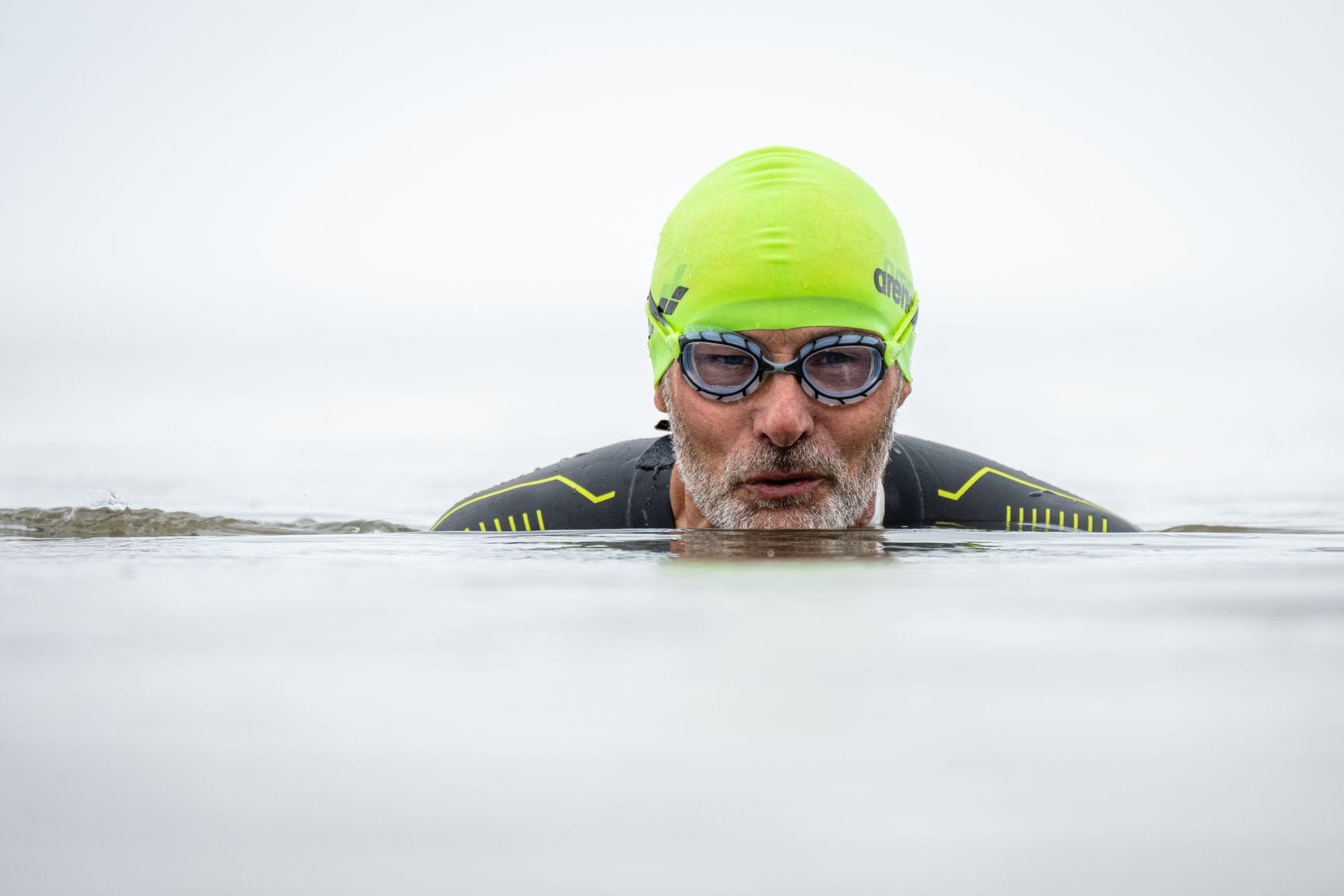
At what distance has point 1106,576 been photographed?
1658 mm

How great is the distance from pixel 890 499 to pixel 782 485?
52 centimetres

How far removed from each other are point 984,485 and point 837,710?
11.0 ft

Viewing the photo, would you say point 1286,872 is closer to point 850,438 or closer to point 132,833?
point 132,833

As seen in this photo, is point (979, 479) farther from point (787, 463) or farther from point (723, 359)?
point (723, 359)

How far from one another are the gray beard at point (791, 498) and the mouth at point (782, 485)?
0.04 feet

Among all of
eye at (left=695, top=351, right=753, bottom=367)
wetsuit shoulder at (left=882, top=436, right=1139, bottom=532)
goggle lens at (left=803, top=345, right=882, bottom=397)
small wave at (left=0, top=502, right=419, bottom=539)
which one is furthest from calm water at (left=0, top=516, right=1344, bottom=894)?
small wave at (left=0, top=502, right=419, bottom=539)

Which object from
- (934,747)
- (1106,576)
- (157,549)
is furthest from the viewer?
(157,549)

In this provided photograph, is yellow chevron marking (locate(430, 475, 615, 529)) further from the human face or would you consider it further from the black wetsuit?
the human face

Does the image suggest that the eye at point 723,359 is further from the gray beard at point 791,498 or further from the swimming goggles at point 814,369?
the gray beard at point 791,498

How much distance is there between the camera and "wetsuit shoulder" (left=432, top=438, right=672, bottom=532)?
3959 mm

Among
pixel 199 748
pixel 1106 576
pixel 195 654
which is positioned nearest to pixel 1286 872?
pixel 199 748

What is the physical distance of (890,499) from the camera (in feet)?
12.8

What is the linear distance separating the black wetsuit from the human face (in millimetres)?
253

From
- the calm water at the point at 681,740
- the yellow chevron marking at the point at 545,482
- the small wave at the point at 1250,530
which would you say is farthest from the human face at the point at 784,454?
the calm water at the point at 681,740
